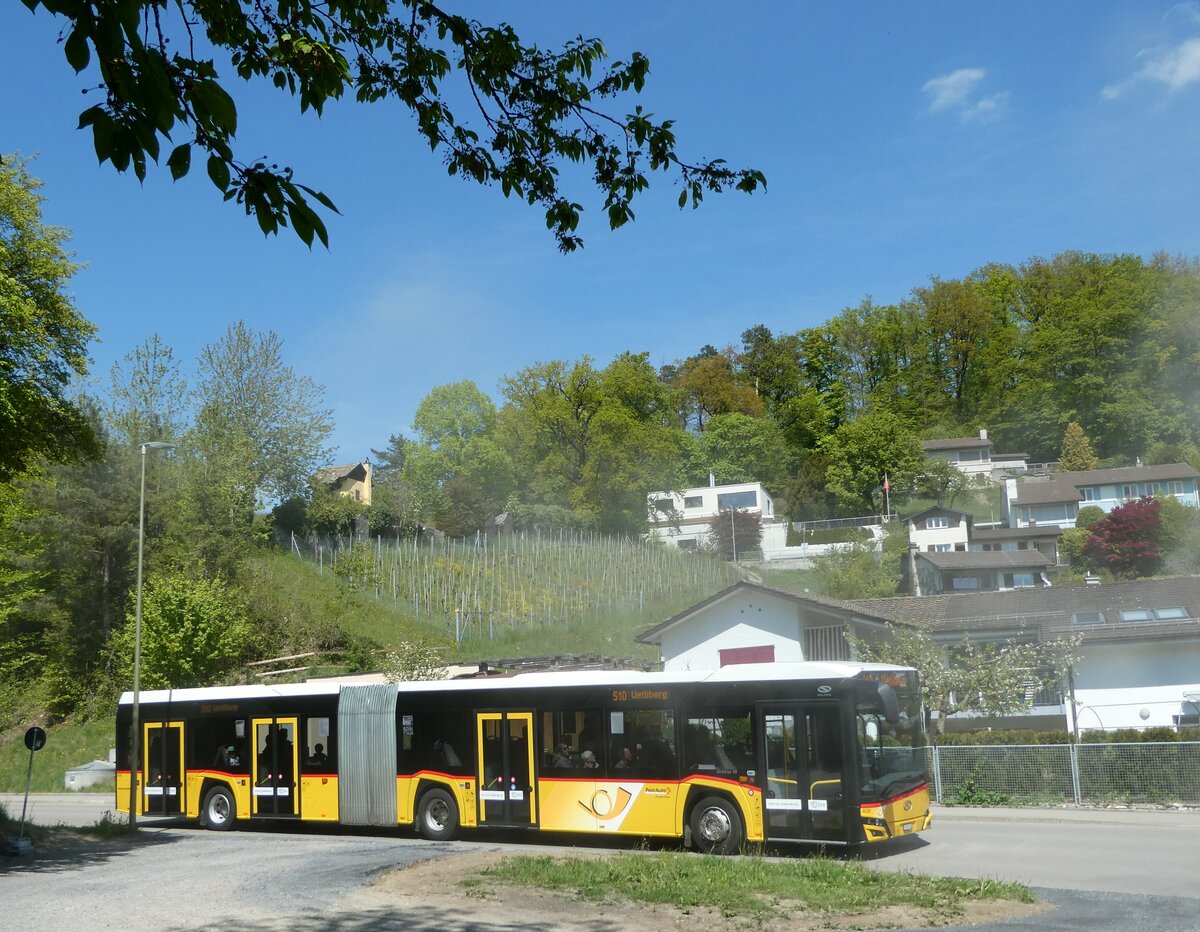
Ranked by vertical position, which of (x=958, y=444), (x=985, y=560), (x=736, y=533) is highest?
(x=958, y=444)

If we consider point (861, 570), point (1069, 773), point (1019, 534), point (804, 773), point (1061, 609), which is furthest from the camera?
point (1019, 534)

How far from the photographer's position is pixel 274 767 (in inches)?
907

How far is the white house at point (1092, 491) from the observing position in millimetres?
80688

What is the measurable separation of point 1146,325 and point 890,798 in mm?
88915

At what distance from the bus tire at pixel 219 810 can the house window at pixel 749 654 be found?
17262 mm

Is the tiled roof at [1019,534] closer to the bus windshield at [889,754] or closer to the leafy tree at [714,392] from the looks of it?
the leafy tree at [714,392]

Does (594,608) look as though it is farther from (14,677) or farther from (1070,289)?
(1070,289)

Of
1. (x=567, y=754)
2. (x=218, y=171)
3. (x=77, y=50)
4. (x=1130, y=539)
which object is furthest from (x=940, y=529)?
(x=77, y=50)

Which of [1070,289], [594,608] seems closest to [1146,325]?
[1070,289]

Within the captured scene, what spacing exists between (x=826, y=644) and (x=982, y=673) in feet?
30.6

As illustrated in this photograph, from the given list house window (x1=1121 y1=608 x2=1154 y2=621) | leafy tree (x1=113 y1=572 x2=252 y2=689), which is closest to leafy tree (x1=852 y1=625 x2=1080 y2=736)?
house window (x1=1121 y1=608 x2=1154 y2=621)

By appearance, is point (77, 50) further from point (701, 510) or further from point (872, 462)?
point (872, 462)

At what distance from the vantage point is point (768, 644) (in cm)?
3659

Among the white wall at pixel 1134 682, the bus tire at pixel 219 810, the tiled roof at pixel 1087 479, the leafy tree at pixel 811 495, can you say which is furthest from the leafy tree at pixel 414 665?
the leafy tree at pixel 811 495
